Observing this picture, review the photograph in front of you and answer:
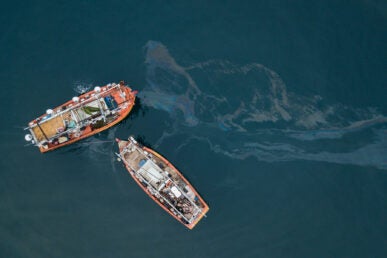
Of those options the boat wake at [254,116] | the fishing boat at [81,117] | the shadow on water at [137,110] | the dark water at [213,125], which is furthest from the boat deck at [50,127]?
the boat wake at [254,116]

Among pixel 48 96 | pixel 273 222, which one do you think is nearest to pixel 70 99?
pixel 48 96

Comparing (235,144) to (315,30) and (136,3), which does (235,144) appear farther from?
(136,3)

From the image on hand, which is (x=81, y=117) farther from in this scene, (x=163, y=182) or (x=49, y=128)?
(x=163, y=182)

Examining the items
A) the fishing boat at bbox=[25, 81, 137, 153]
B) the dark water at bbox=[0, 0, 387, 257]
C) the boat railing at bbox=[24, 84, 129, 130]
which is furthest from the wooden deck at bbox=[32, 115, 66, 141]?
the dark water at bbox=[0, 0, 387, 257]

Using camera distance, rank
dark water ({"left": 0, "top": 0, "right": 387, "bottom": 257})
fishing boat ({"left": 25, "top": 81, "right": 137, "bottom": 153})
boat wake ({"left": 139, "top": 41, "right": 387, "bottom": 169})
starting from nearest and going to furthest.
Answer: dark water ({"left": 0, "top": 0, "right": 387, "bottom": 257})
fishing boat ({"left": 25, "top": 81, "right": 137, "bottom": 153})
boat wake ({"left": 139, "top": 41, "right": 387, "bottom": 169})

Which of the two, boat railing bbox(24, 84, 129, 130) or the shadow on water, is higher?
boat railing bbox(24, 84, 129, 130)

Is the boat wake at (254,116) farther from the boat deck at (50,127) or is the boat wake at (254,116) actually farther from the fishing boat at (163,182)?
the boat deck at (50,127)

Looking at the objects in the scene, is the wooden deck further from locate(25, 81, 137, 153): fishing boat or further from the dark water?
the dark water
